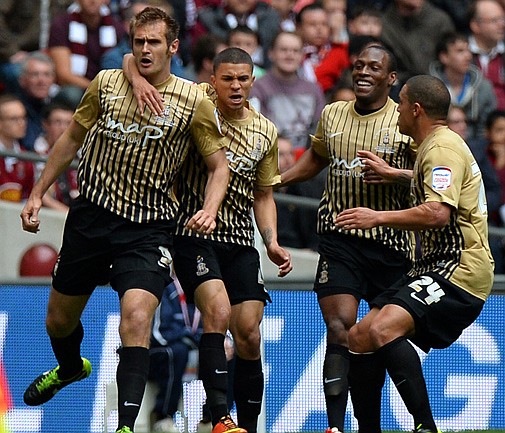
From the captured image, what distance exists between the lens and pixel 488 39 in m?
15.2

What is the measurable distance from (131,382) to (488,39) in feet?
27.6

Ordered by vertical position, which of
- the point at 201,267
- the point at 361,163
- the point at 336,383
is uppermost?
the point at 361,163

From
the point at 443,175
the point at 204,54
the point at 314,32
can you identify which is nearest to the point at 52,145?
the point at 204,54

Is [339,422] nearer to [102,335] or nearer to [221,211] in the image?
[221,211]

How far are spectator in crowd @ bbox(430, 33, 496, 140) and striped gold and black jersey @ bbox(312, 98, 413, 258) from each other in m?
5.12

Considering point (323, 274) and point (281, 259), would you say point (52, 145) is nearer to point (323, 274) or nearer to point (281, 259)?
point (281, 259)

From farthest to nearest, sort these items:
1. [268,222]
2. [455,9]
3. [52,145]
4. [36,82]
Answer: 1. [455,9]
2. [36,82]
3. [52,145]
4. [268,222]

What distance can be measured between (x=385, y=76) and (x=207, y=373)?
7.67ft

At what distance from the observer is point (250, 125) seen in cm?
928

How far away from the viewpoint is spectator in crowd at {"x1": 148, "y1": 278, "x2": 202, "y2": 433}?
10.7 metres

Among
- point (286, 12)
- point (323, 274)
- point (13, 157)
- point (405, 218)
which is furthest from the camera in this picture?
point (286, 12)

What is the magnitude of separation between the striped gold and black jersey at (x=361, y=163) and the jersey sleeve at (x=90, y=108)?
1667mm

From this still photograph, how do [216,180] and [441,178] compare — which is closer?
[441,178]

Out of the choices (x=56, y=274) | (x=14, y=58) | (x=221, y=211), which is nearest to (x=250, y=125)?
(x=221, y=211)
